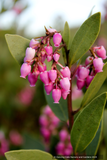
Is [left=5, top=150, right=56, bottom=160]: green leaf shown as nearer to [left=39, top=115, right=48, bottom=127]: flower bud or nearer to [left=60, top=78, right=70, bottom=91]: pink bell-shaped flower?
[left=60, top=78, right=70, bottom=91]: pink bell-shaped flower

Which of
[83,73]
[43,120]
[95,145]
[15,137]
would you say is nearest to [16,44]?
[83,73]

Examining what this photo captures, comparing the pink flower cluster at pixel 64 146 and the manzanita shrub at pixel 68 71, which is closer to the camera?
the manzanita shrub at pixel 68 71

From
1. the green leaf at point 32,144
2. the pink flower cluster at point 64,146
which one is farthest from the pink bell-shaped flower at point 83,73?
the green leaf at point 32,144

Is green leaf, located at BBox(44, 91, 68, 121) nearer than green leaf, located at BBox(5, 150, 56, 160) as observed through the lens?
No

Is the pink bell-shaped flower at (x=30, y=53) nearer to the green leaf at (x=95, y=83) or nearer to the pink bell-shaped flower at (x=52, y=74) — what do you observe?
the pink bell-shaped flower at (x=52, y=74)

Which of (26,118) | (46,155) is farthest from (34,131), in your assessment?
(46,155)

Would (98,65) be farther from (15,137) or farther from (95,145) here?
(15,137)

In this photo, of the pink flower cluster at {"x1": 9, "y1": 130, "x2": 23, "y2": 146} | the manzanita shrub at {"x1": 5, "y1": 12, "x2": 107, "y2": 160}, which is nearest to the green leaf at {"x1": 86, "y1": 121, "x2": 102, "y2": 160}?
the manzanita shrub at {"x1": 5, "y1": 12, "x2": 107, "y2": 160}
